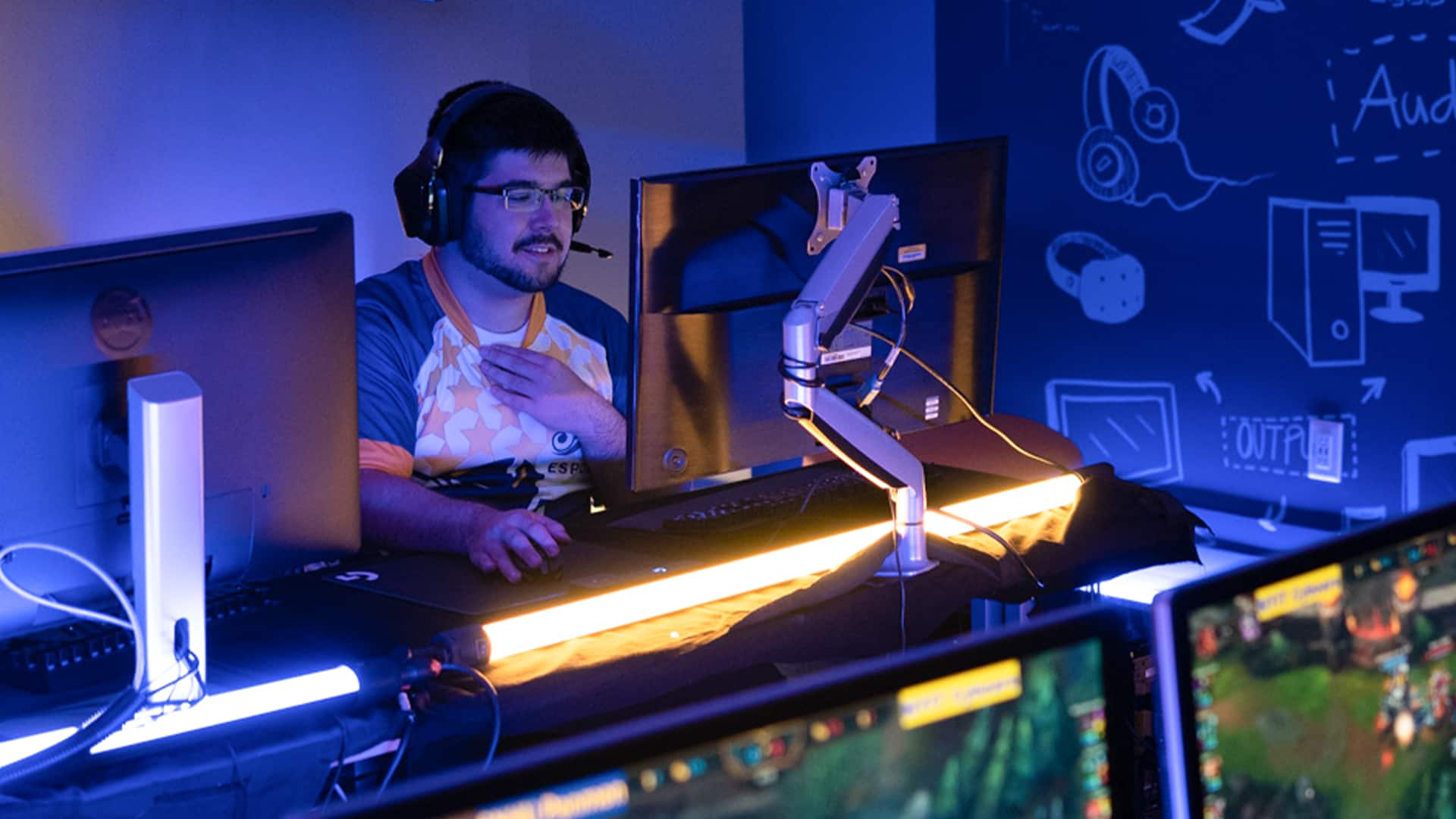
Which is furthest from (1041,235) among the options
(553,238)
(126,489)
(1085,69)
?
(126,489)

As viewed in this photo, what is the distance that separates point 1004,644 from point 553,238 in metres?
1.77

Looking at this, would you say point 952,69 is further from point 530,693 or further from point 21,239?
point 530,693

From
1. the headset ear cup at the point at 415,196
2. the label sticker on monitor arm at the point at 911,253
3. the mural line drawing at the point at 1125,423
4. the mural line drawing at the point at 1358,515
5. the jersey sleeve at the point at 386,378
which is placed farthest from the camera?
the mural line drawing at the point at 1125,423

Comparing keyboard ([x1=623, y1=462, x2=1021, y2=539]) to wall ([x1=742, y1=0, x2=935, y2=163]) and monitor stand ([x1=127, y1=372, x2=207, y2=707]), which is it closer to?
monitor stand ([x1=127, y1=372, x2=207, y2=707])

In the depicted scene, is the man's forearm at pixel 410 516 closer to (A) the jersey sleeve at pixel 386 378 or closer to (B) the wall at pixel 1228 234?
(A) the jersey sleeve at pixel 386 378

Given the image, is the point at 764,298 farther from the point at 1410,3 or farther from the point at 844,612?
the point at 1410,3

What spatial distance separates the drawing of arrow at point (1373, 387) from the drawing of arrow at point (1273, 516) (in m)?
0.29

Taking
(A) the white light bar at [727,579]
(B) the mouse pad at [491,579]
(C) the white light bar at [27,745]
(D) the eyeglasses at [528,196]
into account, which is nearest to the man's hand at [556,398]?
(D) the eyeglasses at [528,196]

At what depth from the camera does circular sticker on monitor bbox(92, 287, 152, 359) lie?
52.3 inches

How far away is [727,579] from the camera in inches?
66.4

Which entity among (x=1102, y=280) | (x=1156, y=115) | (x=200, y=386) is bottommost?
(x=200, y=386)

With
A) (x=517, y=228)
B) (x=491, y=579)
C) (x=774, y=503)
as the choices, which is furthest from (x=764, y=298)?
(x=517, y=228)

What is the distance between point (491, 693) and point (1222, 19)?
2516 mm

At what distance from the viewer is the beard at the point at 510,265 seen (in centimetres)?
250
